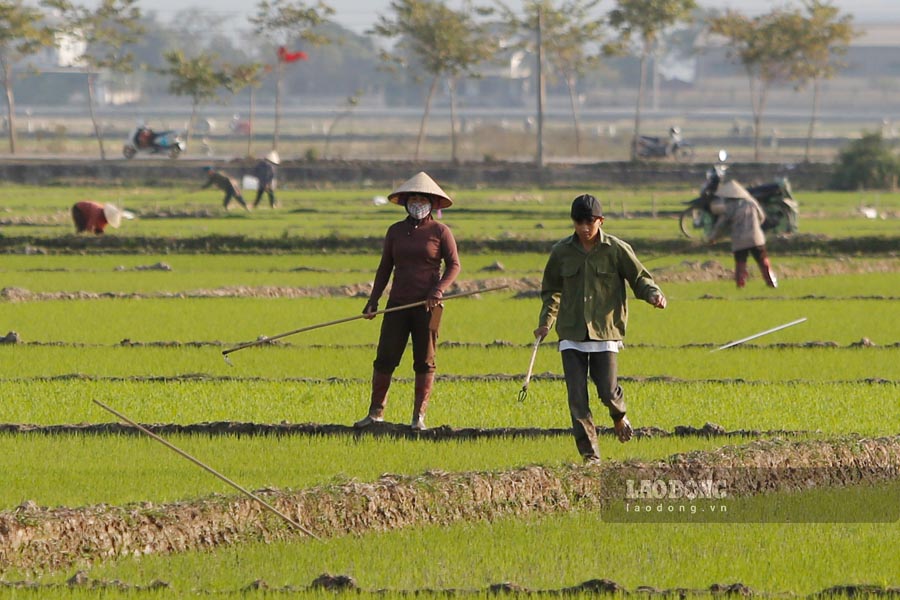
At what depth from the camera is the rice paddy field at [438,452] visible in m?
6.73

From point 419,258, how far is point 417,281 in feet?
A: 0.43

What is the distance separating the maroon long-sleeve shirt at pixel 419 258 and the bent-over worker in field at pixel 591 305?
1.28m

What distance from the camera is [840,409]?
10.3 metres

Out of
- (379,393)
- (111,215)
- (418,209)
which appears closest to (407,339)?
(379,393)

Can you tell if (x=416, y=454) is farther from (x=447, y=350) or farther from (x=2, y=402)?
(x=447, y=350)

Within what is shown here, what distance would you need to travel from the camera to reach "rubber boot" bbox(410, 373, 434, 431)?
9469 mm

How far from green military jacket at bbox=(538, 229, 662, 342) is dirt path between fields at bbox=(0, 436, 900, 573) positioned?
2.22 ft

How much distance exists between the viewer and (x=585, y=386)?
27.1 ft

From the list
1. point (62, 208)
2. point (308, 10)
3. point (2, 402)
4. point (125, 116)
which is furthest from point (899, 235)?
point (125, 116)

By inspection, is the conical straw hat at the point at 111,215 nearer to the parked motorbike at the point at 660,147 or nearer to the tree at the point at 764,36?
the parked motorbike at the point at 660,147

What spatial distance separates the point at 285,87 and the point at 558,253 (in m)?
107

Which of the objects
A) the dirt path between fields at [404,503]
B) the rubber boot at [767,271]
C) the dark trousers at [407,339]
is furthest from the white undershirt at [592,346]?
the rubber boot at [767,271]

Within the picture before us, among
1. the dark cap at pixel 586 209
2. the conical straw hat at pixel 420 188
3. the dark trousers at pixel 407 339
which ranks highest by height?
the dark cap at pixel 586 209

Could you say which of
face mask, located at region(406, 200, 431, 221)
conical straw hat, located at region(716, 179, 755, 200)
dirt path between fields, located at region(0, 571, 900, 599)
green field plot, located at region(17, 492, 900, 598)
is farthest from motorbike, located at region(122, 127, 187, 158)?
dirt path between fields, located at region(0, 571, 900, 599)
